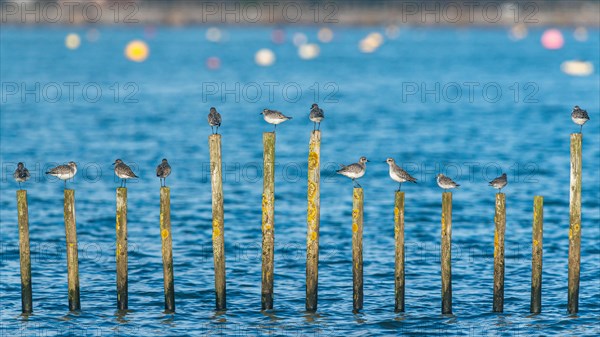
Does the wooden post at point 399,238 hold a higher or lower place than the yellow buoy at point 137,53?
lower

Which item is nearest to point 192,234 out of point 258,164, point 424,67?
point 258,164

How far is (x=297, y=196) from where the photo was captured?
4984 cm

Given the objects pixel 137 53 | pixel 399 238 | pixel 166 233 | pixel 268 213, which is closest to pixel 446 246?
pixel 399 238

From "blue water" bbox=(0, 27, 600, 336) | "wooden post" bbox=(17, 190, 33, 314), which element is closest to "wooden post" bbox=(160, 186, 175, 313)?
"blue water" bbox=(0, 27, 600, 336)

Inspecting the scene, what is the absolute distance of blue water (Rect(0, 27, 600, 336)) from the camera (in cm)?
2792

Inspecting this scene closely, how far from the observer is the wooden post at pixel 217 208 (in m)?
25.5

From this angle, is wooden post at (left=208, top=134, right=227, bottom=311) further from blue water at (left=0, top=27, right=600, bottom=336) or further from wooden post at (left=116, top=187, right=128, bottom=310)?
wooden post at (left=116, top=187, right=128, bottom=310)

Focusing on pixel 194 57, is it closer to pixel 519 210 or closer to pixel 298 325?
pixel 519 210

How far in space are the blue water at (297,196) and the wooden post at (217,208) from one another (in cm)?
164

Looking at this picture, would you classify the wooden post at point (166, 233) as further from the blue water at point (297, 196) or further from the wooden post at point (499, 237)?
the wooden post at point (499, 237)

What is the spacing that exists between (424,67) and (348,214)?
342 feet

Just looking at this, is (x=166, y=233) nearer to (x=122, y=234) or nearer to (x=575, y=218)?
(x=122, y=234)

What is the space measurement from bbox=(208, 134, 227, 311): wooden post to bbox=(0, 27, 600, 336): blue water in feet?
5.37

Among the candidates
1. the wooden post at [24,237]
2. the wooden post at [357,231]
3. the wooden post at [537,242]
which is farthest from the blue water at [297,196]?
the wooden post at [357,231]
